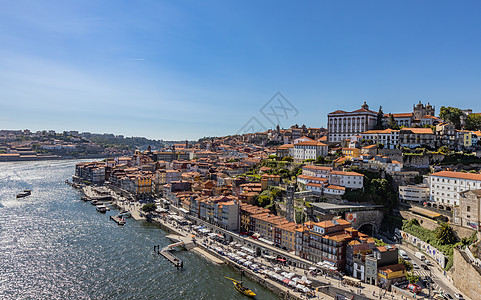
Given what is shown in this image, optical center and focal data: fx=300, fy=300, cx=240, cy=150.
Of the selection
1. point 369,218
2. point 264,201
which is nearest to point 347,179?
point 369,218

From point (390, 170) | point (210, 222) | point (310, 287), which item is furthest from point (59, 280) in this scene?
point (390, 170)

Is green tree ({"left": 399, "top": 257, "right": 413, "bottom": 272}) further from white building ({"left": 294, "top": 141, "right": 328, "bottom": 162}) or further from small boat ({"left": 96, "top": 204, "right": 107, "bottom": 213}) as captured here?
small boat ({"left": 96, "top": 204, "right": 107, "bottom": 213})

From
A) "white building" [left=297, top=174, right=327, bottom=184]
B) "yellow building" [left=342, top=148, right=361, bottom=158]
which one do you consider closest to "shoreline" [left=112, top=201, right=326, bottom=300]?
"white building" [left=297, top=174, right=327, bottom=184]

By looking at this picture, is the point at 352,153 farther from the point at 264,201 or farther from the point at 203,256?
the point at 203,256

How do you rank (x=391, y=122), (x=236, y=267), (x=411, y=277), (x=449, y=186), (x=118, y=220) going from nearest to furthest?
(x=411, y=277) < (x=236, y=267) < (x=449, y=186) < (x=118, y=220) < (x=391, y=122)

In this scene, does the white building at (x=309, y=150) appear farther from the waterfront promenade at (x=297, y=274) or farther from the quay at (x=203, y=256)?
the quay at (x=203, y=256)

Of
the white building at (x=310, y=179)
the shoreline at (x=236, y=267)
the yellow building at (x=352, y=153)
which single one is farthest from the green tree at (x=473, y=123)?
the shoreline at (x=236, y=267)
